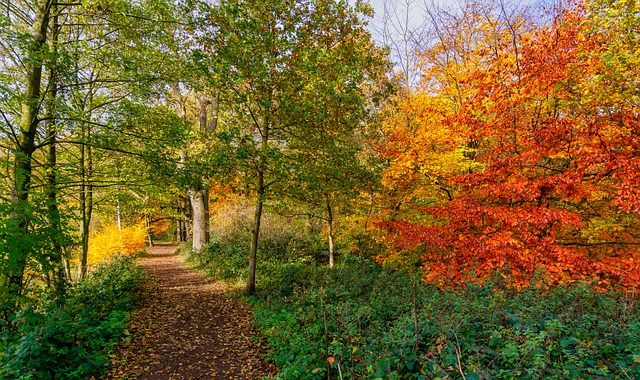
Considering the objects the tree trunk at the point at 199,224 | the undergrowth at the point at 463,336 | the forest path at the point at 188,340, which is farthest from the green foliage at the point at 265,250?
the undergrowth at the point at 463,336

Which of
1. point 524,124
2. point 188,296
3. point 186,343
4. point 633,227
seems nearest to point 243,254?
point 188,296

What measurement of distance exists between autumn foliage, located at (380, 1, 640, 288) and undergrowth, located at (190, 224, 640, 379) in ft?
3.99

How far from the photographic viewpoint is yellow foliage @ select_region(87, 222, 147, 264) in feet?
46.0

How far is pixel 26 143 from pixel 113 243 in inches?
427

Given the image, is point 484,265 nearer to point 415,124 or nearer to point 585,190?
point 585,190

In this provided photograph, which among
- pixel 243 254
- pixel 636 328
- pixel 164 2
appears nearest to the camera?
pixel 636 328

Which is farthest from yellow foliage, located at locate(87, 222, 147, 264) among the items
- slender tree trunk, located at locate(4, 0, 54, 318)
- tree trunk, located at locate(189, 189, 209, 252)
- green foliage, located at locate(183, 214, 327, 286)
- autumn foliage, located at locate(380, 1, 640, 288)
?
autumn foliage, located at locate(380, 1, 640, 288)

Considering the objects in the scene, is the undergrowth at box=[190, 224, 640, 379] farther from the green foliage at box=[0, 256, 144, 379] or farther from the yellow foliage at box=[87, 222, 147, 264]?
the yellow foliage at box=[87, 222, 147, 264]

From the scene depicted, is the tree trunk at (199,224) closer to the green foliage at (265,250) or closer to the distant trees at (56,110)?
the green foliage at (265,250)

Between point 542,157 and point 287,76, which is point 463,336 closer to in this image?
point 542,157

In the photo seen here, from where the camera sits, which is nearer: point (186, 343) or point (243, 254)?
point (186, 343)

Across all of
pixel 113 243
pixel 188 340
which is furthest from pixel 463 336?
pixel 113 243

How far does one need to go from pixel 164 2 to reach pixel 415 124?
811 cm

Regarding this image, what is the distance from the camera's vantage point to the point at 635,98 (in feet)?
17.1
